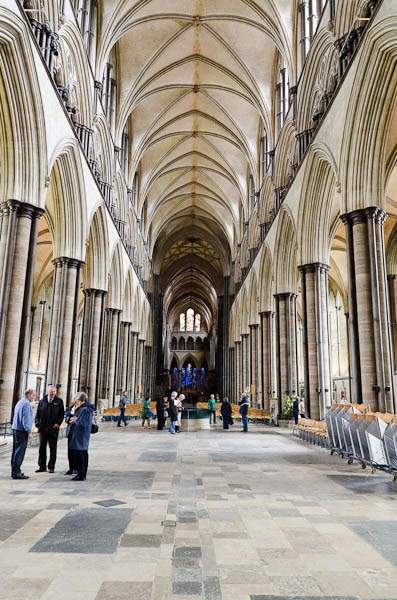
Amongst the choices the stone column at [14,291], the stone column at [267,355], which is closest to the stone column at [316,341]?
the stone column at [267,355]

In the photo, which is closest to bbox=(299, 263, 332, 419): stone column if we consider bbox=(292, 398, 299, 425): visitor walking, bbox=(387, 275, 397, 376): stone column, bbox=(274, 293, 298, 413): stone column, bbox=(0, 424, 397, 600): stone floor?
bbox=(292, 398, 299, 425): visitor walking

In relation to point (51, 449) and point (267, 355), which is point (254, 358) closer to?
point (267, 355)

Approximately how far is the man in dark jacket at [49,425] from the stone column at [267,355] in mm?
15435

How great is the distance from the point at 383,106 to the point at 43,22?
784cm

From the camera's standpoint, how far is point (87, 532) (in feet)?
11.0

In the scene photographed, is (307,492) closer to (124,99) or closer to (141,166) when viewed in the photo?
(124,99)

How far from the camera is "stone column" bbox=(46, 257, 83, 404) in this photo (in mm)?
13117

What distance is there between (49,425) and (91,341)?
11.3 meters

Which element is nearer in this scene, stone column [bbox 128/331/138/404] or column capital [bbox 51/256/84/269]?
column capital [bbox 51/256/84/269]

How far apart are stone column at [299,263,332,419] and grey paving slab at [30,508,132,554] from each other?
33.9 ft

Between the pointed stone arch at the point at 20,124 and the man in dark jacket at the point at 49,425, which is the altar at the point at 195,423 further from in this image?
the man in dark jacket at the point at 49,425

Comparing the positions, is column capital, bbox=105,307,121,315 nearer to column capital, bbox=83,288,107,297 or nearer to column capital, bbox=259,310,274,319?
column capital, bbox=83,288,107,297

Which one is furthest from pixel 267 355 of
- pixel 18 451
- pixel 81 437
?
pixel 18 451

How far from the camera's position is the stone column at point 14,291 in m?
9.16
